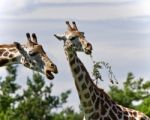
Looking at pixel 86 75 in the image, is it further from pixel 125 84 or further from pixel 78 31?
pixel 125 84

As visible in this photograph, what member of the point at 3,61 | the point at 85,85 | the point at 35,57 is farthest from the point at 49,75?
the point at 85,85

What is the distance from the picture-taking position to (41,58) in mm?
9727

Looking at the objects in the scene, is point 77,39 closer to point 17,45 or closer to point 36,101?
point 17,45

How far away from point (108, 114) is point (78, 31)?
1537mm

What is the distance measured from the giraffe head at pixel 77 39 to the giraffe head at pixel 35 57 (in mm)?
3488

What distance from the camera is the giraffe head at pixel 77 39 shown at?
13.5 metres

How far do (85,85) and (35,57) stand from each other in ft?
12.8

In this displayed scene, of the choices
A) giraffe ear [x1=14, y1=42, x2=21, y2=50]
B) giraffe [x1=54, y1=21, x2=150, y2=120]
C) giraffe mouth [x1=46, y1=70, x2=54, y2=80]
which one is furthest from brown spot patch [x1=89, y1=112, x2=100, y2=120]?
giraffe mouth [x1=46, y1=70, x2=54, y2=80]

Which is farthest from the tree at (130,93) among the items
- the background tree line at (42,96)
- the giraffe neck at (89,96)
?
the giraffe neck at (89,96)

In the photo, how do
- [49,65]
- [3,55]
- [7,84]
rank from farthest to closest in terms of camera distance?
[7,84] → [3,55] → [49,65]

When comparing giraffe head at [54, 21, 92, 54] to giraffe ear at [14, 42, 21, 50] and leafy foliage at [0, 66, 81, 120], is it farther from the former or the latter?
leafy foliage at [0, 66, 81, 120]

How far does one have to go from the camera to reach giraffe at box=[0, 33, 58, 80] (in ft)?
31.4

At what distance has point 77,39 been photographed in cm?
1374

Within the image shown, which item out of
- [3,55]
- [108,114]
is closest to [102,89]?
[108,114]
